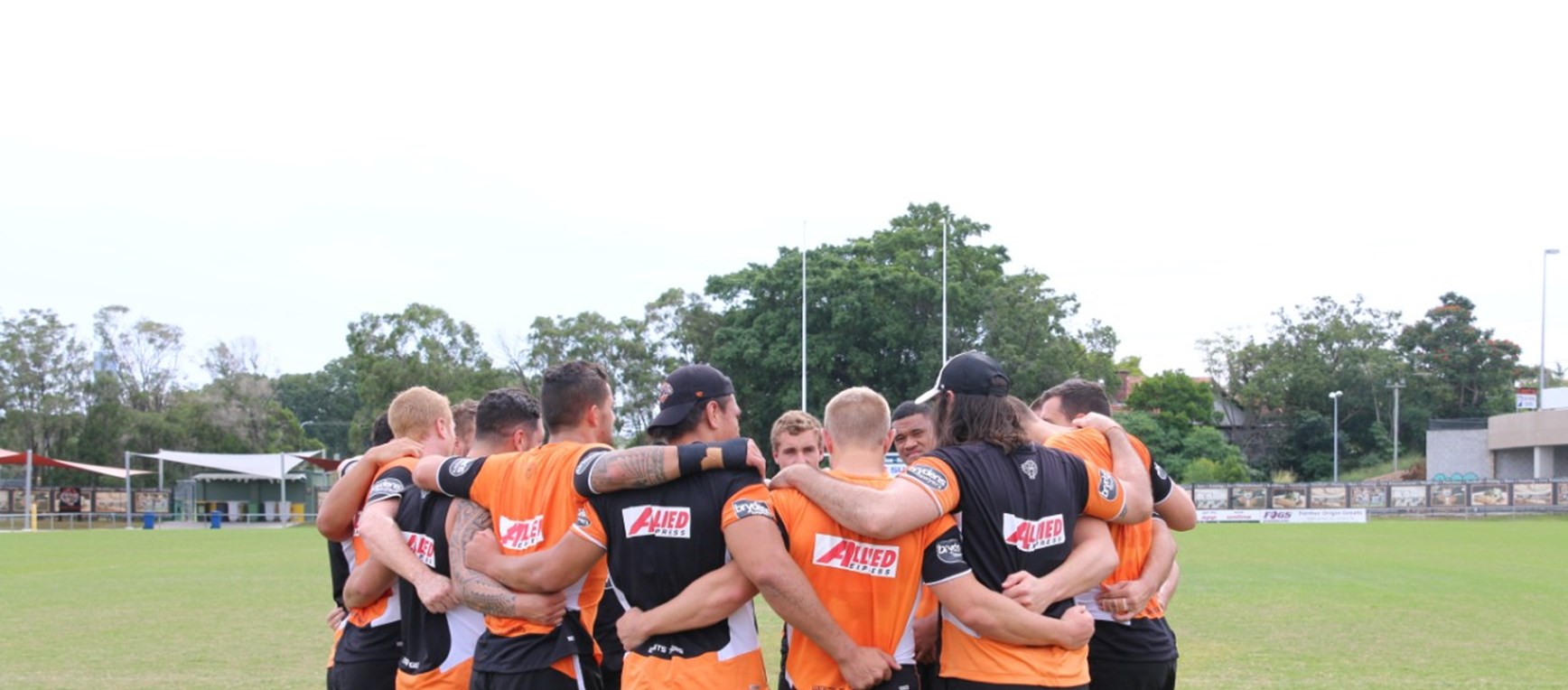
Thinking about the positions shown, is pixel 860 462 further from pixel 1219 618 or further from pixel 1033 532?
pixel 1219 618

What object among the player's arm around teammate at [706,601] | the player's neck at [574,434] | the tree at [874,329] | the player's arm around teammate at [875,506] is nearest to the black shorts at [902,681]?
the player's arm around teammate at [706,601]

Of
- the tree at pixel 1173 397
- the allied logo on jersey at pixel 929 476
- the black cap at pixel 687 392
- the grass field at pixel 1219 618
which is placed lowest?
the grass field at pixel 1219 618

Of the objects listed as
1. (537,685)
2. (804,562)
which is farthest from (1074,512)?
(537,685)

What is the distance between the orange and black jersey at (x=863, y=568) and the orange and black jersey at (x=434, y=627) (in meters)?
1.52

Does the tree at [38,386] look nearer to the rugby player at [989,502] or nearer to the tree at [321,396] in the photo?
the tree at [321,396]

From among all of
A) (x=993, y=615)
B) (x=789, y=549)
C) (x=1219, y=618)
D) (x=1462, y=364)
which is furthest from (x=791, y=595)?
(x=1462, y=364)

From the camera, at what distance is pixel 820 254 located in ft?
226

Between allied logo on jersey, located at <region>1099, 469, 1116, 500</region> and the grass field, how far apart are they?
22.9 feet

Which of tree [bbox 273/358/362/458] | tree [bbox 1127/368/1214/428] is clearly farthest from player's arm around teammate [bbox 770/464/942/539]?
tree [bbox 273/358/362/458]

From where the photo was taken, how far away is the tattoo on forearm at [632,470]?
426 cm

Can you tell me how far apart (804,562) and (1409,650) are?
11.0m

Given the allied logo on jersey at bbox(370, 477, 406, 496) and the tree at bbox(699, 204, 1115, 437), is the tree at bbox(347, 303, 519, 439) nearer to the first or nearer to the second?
the tree at bbox(699, 204, 1115, 437)

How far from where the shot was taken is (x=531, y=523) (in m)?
4.73

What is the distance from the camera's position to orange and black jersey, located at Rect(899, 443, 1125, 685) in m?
4.29
